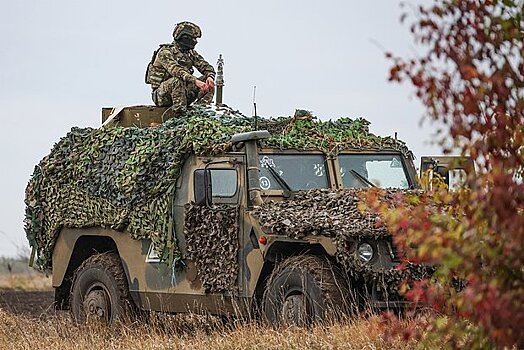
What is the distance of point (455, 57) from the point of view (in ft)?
17.7

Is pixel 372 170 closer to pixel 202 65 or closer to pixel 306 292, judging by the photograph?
pixel 306 292

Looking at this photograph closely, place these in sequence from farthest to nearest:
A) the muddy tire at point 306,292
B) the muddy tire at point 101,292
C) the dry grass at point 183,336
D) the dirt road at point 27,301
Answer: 1. the dirt road at point 27,301
2. the muddy tire at point 101,292
3. the muddy tire at point 306,292
4. the dry grass at point 183,336

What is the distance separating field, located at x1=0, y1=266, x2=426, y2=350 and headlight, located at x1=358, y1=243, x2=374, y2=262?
488mm

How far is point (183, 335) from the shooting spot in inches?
486

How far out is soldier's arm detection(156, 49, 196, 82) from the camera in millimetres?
14320

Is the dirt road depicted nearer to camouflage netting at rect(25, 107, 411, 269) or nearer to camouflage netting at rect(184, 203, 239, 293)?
camouflage netting at rect(25, 107, 411, 269)

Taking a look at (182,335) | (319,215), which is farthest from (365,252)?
(182,335)

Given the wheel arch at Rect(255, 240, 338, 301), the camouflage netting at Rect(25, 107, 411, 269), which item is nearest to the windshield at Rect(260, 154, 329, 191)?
the camouflage netting at Rect(25, 107, 411, 269)

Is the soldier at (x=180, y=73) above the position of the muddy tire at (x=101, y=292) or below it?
above

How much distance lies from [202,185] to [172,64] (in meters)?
3.10

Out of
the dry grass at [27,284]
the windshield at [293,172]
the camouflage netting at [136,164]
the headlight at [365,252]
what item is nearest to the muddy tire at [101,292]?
the camouflage netting at [136,164]

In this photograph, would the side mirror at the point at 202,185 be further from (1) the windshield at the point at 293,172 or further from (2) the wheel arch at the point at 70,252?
(2) the wheel arch at the point at 70,252

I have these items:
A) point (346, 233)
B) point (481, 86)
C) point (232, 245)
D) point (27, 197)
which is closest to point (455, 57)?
point (481, 86)

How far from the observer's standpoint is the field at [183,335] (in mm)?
9820
